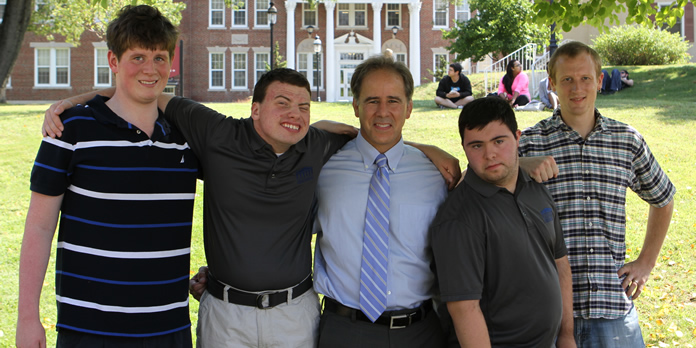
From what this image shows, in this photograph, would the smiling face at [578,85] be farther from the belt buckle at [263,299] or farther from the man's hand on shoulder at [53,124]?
the man's hand on shoulder at [53,124]

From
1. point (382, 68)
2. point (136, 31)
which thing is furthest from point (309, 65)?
point (136, 31)

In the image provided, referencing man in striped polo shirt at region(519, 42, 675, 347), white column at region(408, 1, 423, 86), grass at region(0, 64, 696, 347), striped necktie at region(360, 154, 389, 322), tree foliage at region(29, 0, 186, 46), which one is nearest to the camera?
striped necktie at region(360, 154, 389, 322)

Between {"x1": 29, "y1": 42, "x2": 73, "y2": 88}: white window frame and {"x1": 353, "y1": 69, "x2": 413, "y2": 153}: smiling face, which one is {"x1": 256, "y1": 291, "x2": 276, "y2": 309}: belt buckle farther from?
{"x1": 29, "y1": 42, "x2": 73, "y2": 88}: white window frame

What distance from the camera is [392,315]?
3.14 m

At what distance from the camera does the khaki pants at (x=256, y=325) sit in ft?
10.2

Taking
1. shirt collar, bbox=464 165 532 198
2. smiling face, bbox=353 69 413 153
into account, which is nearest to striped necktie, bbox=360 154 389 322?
smiling face, bbox=353 69 413 153

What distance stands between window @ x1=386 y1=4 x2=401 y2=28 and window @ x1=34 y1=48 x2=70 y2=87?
21.0m

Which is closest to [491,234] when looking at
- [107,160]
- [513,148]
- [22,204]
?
[513,148]

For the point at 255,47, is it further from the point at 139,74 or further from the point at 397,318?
the point at 397,318

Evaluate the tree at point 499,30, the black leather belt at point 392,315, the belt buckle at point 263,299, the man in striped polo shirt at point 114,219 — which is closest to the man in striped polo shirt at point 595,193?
the black leather belt at point 392,315

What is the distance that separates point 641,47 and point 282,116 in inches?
1022

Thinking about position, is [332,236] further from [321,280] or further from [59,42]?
[59,42]

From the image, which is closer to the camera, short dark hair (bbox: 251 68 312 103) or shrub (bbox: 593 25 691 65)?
short dark hair (bbox: 251 68 312 103)

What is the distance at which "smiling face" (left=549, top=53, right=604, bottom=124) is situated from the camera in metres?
3.47
